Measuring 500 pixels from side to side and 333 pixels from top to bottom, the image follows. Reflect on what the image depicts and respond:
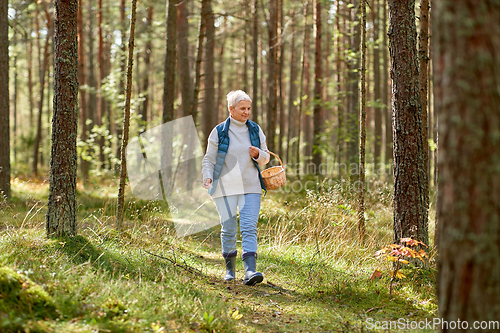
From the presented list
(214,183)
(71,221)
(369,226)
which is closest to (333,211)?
(369,226)

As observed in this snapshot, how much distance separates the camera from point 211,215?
8328 millimetres

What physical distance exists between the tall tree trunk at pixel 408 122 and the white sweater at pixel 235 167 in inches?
60.9

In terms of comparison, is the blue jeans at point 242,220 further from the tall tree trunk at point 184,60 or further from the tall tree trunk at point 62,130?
the tall tree trunk at point 184,60

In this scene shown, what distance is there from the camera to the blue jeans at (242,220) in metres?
4.19

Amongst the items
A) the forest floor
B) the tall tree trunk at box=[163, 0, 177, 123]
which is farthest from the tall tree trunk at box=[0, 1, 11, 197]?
the tall tree trunk at box=[163, 0, 177, 123]

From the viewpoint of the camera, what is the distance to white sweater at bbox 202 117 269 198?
4.27 m

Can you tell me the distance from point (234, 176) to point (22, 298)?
7.60 ft

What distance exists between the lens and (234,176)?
168 inches

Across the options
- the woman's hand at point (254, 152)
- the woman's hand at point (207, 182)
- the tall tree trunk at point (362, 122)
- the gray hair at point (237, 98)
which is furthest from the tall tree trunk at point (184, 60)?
the woman's hand at point (207, 182)

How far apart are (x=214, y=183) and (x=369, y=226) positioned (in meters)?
3.94

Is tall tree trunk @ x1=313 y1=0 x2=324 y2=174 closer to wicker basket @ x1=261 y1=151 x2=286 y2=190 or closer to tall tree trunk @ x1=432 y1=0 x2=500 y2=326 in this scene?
wicker basket @ x1=261 y1=151 x2=286 y2=190

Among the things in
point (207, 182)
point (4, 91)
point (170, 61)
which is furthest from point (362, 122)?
point (4, 91)

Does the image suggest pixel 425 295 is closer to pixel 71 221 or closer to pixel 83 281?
pixel 83 281

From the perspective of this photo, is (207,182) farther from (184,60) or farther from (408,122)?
(184,60)
